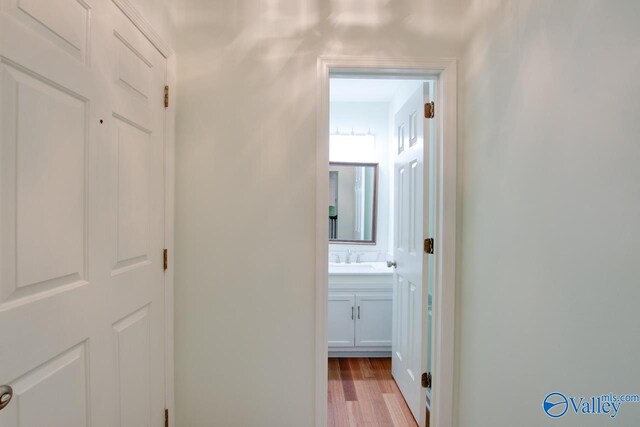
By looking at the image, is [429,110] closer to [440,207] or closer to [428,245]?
[440,207]

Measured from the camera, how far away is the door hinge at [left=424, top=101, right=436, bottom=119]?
Result: 1.80m

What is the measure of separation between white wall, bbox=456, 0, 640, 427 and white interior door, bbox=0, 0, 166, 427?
1.53 metres

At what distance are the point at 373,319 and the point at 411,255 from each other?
3.13ft

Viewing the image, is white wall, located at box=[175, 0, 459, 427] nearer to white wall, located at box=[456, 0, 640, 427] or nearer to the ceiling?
white wall, located at box=[456, 0, 640, 427]

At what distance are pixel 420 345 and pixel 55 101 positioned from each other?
2.03m

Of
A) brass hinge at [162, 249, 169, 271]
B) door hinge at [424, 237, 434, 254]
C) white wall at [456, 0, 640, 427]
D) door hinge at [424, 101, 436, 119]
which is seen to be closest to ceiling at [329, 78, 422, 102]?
door hinge at [424, 101, 436, 119]

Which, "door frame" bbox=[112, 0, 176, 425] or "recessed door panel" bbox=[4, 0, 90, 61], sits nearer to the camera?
"recessed door panel" bbox=[4, 0, 90, 61]

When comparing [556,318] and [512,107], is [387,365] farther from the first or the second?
[512,107]

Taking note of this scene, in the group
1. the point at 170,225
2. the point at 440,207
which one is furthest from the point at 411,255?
the point at 170,225

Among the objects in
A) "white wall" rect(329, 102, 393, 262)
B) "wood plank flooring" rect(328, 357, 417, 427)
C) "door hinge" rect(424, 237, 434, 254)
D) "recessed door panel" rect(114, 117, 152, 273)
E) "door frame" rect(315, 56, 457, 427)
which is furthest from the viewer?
"white wall" rect(329, 102, 393, 262)

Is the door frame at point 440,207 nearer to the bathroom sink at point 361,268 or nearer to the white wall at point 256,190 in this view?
the white wall at point 256,190

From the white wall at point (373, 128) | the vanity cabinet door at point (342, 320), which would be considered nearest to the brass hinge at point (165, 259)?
the vanity cabinet door at point (342, 320)

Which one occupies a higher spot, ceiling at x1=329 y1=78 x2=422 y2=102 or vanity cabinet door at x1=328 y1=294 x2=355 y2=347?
ceiling at x1=329 y1=78 x2=422 y2=102

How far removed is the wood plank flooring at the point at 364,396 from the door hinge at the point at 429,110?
1.88 meters
